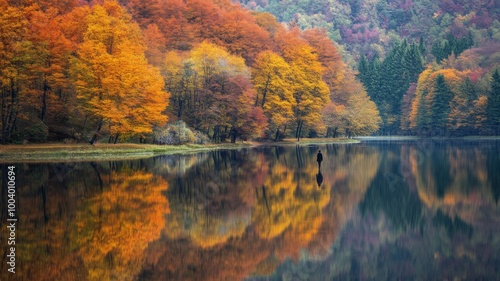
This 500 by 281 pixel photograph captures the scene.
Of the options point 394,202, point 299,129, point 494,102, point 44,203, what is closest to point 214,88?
point 299,129

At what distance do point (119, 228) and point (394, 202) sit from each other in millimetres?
13445

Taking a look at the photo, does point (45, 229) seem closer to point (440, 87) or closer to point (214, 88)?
point (214, 88)

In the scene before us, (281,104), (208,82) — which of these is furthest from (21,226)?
(281,104)

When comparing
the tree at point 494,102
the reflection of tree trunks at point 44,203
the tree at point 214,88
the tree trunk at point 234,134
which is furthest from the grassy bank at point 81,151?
the tree at point 494,102

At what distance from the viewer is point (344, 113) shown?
109062mm

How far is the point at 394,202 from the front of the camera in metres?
27.1

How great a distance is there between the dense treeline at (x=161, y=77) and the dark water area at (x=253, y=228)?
2283 cm

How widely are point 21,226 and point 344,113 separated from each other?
93.1m

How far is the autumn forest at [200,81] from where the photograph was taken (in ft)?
190

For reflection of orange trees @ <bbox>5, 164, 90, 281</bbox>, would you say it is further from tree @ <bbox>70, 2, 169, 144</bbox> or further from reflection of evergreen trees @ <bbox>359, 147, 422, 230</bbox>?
tree @ <bbox>70, 2, 169, 144</bbox>

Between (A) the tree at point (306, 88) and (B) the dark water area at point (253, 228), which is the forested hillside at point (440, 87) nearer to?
(A) the tree at point (306, 88)

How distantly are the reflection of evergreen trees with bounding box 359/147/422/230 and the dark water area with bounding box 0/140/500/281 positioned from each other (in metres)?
0.05

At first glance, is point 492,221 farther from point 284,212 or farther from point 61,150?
point 61,150

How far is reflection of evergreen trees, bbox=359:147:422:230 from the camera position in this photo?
2283 cm
